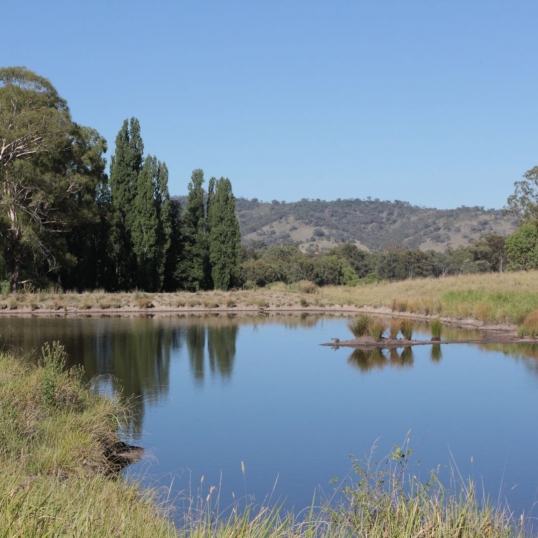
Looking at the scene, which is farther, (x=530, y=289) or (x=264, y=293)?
(x=264, y=293)

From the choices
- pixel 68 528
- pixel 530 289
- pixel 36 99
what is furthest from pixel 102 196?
pixel 68 528

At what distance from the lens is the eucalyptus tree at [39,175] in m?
26.9

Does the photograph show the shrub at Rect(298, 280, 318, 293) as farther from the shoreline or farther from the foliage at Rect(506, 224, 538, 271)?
the foliage at Rect(506, 224, 538, 271)

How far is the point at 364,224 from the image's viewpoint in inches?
4953

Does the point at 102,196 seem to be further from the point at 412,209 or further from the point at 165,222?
the point at 412,209

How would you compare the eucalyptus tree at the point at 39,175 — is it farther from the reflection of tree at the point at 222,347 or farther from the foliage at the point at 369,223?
the foliage at the point at 369,223

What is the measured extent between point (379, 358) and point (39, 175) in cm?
1705

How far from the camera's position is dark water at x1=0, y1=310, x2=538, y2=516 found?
7855 mm

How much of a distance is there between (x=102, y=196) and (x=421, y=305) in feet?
56.1

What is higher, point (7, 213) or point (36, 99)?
point (36, 99)

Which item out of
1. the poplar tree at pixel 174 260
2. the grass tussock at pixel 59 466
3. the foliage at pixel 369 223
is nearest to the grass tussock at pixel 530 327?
the grass tussock at pixel 59 466

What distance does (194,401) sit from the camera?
1170cm

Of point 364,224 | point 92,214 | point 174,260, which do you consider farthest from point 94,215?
point 364,224

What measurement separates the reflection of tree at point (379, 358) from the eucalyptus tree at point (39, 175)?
1349cm
